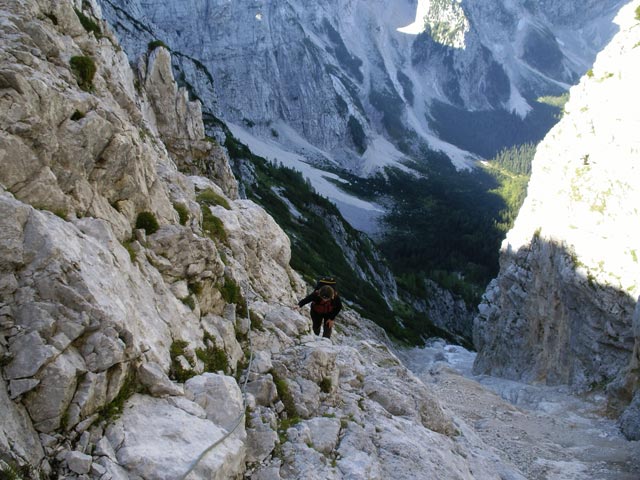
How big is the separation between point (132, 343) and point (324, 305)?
8396 millimetres

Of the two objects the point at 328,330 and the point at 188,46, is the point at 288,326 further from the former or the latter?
the point at 188,46

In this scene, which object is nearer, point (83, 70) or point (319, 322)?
point (83, 70)

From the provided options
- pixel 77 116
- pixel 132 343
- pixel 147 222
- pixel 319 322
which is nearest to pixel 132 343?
pixel 132 343

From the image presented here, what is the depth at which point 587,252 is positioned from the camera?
109 ft

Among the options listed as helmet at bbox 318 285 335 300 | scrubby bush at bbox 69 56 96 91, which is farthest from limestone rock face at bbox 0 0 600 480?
helmet at bbox 318 285 335 300

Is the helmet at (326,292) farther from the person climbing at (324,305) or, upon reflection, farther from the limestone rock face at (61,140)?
the limestone rock face at (61,140)

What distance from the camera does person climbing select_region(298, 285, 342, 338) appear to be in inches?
571

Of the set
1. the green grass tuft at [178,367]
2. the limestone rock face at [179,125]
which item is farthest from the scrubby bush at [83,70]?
the limestone rock face at [179,125]

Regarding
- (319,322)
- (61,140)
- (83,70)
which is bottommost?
(319,322)

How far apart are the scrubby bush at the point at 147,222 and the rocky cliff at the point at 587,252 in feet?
74.9

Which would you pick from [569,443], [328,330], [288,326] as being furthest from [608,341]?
[288,326]

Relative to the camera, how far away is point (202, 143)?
Answer: 1763 inches

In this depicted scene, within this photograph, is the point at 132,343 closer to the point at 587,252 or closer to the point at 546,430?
the point at 546,430

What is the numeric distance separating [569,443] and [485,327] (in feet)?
117
